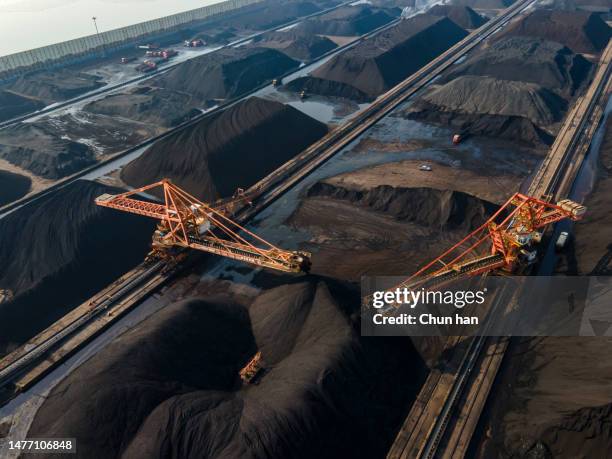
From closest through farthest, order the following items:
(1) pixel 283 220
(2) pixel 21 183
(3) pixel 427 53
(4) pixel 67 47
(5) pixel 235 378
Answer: (5) pixel 235 378
(1) pixel 283 220
(2) pixel 21 183
(3) pixel 427 53
(4) pixel 67 47

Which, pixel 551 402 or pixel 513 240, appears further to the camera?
pixel 513 240

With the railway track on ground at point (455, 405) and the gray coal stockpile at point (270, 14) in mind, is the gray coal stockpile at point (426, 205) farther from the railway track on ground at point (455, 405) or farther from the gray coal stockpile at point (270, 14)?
the gray coal stockpile at point (270, 14)

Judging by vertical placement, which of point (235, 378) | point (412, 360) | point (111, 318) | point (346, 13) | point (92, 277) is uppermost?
point (346, 13)

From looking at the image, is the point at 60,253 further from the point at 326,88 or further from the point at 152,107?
the point at 326,88

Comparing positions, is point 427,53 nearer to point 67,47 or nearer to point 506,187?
point 506,187

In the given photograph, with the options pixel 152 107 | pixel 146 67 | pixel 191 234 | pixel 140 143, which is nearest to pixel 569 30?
pixel 152 107

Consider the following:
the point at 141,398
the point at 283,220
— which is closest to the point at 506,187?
the point at 283,220
